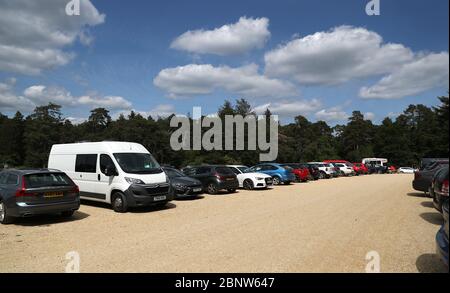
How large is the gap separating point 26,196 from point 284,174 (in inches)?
701

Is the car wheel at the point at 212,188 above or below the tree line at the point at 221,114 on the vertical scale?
below

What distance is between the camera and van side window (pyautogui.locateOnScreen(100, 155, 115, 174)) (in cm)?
1245

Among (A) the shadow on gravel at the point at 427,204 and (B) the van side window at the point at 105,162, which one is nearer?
(B) the van side window at the point at 105,162

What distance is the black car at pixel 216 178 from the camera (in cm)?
1806

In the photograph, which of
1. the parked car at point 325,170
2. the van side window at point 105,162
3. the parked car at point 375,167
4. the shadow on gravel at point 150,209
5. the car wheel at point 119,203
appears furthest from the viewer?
the parked car at point 375,167

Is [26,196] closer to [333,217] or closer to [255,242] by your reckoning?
[255,242]

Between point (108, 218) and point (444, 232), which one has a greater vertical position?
point (444, 232)

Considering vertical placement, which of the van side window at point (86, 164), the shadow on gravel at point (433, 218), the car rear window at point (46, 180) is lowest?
the shadow on gravel at point (433, 218)

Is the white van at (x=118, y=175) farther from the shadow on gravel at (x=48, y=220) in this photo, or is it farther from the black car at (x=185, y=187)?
the black car at (x=185, y=187)

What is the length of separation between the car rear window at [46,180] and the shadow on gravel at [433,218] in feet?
33.0

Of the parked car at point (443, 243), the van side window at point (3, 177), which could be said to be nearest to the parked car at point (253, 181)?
the van side window at point (3, 177)

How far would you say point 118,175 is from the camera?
1210cm

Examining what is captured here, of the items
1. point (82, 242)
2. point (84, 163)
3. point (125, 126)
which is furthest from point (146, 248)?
point (125, 126)
